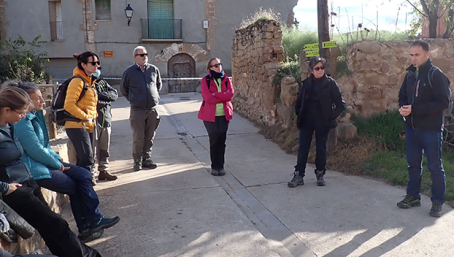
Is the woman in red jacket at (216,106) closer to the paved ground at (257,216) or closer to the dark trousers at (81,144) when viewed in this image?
the paved ground at (257,216)

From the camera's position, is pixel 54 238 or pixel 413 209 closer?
pixel 54 238

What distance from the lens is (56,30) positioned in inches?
740

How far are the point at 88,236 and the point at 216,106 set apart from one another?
2.49 m

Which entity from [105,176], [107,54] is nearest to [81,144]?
[105,176]

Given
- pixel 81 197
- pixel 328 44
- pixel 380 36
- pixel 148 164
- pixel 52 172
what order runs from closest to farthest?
1. pixel 52 172
2. pixel 81 197
3. pixel 148 164
4. pixel 328 44
5. pixel 380 36

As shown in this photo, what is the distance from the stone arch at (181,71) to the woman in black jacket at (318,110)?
575 inches

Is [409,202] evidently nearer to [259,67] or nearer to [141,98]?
[141,98]

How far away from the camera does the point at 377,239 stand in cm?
336

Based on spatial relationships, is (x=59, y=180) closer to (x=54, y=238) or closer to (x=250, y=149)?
(x=54, y=238)

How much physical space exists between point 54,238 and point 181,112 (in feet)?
27.0

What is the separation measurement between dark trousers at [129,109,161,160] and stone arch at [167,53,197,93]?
13421mm

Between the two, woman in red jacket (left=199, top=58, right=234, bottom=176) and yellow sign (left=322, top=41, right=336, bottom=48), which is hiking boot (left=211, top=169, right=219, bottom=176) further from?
yellow sign (left=322, top=41, right=336, bottom=48)

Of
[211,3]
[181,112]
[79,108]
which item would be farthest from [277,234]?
[211,3]

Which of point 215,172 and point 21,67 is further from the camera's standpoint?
point 21,67
